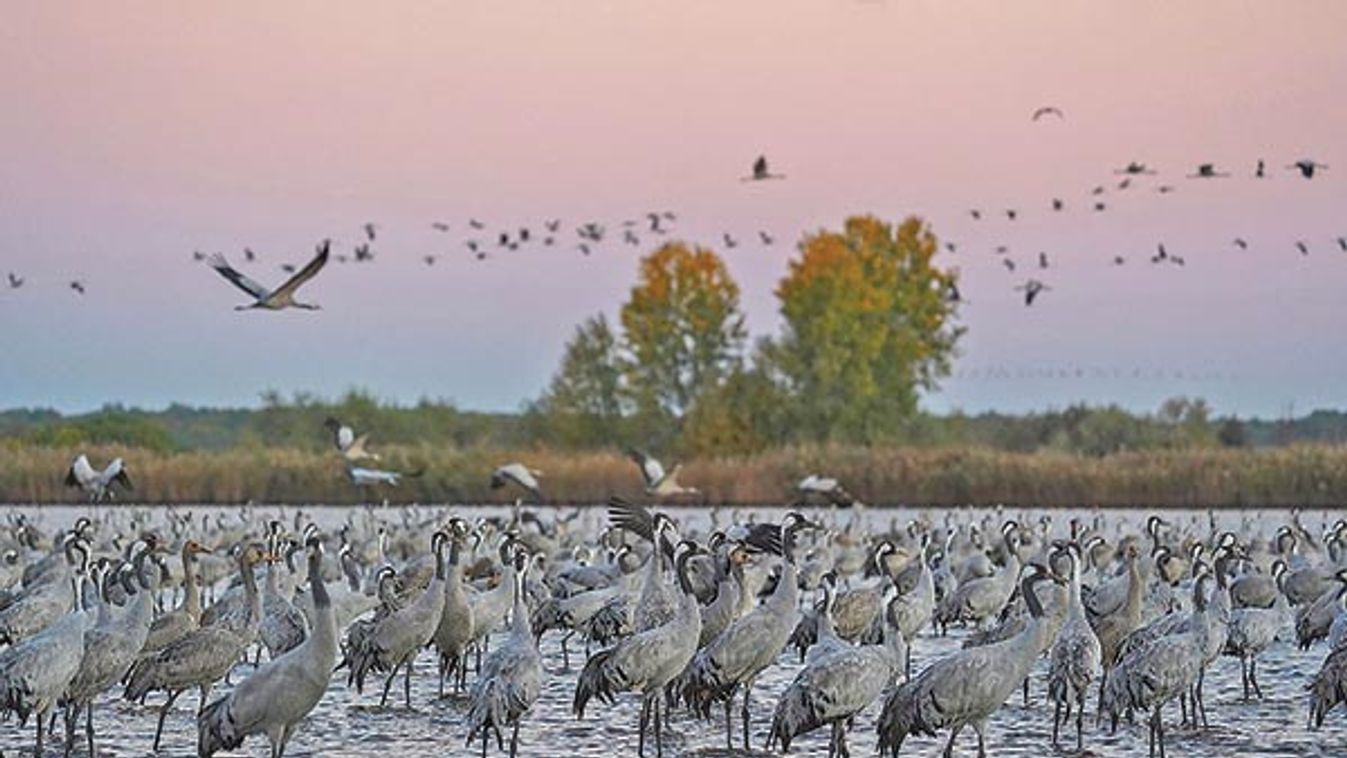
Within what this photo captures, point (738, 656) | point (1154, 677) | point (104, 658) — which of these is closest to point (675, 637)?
point (738, 656)

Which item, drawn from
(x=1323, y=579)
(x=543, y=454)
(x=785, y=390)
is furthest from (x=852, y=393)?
(x=1323, y=579)

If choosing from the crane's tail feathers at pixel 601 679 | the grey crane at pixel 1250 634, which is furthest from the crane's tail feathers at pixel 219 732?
the grey crane at pixel 1250 634

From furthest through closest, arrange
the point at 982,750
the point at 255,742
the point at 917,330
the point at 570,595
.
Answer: the point at 917,330 → the point at 570,595 → the point at 255,742 → the point at 982,750

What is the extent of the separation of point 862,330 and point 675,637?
49411mm

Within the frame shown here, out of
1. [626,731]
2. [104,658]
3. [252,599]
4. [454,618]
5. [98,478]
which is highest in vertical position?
[98,478]

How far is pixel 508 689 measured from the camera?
12.9m

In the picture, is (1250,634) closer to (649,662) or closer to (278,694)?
(649,662)

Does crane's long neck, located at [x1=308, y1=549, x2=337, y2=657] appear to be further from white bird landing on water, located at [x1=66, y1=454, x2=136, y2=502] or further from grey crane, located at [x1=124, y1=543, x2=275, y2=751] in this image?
white bird landing on water, located at [x1=66, y1=454, x2=136, y2=502]

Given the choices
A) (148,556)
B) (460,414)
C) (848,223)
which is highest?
(848,223)

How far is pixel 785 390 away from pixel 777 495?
18397mm

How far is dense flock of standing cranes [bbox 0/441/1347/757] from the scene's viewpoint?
1232 centimetres

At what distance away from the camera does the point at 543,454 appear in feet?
164

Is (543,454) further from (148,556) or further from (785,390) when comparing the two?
(148,556)

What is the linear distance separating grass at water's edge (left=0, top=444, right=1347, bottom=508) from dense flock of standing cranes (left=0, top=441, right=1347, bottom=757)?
19.1 metres
